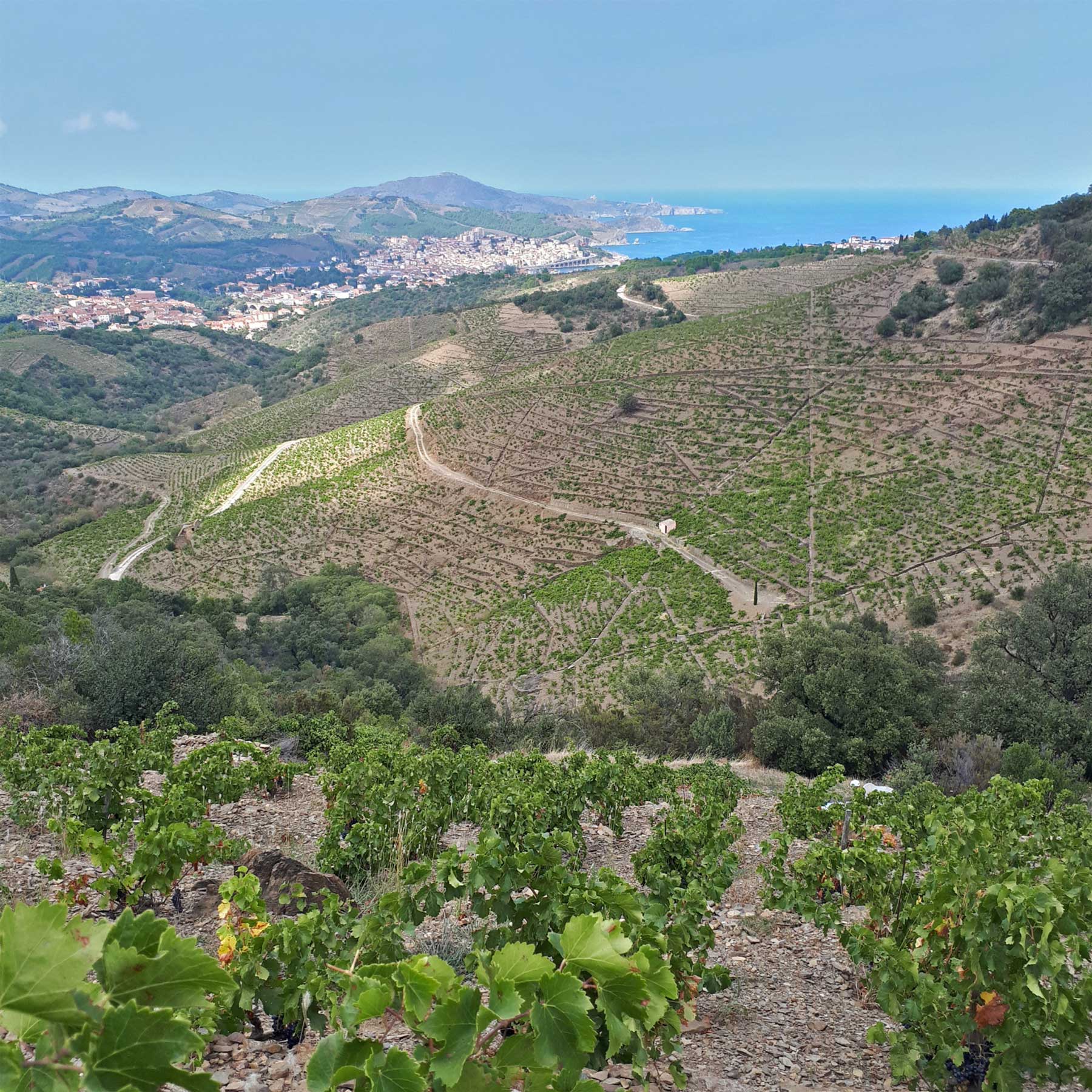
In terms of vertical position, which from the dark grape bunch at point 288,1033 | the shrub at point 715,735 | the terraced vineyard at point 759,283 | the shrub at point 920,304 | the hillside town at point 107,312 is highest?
the hillside town at point 107,312

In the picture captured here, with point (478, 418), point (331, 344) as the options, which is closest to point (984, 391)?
point (478, 418)

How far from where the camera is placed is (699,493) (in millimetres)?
40500

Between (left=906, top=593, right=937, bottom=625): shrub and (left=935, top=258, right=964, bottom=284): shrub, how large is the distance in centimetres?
2755

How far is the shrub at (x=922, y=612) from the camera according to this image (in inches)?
1117

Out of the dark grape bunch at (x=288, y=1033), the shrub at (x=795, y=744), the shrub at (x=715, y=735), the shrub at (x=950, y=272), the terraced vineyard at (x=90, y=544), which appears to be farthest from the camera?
the shrub at (x=950, y=272)

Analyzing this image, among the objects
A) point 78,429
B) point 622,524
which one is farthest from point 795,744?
point 78,429

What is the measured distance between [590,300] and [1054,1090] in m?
79.6

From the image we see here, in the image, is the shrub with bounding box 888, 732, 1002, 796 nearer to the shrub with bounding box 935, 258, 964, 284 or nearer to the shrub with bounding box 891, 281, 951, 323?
the shrub with bounding box 891, 281, 951, 323

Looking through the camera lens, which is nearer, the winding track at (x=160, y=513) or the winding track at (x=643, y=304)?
the winding track at (x=160, y=513)

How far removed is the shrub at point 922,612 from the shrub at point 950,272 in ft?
90.4

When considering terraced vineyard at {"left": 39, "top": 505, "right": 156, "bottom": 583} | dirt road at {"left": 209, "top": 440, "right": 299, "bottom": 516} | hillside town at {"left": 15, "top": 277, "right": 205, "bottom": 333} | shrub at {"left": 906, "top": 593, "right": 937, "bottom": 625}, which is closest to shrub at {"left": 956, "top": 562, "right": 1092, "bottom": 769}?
shrub at {"left": 906, "top": 593, "right": 937, "bottom": 625}

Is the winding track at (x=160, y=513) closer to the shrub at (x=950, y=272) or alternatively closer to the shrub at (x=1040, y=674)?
the shrub at (x=1040, y=674)

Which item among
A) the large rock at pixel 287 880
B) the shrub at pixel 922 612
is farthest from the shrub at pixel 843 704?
the large rock at pixel 287 880

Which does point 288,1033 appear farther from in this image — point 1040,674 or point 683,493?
point 683,493
